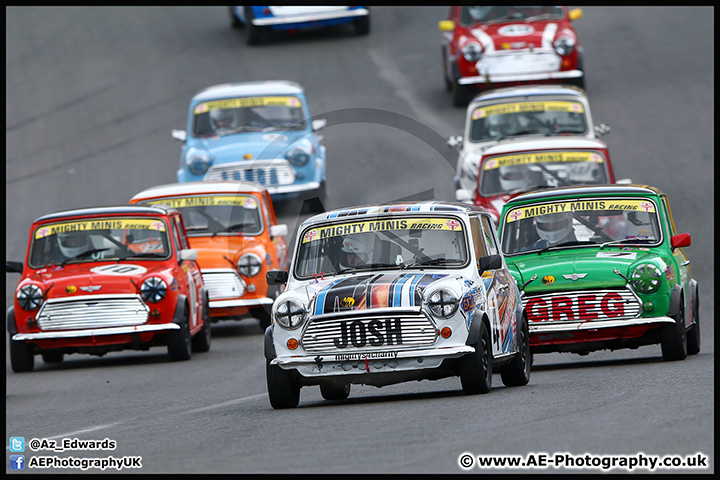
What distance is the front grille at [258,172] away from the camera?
21.4 metres

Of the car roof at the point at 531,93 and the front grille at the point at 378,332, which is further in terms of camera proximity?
the car roof at the point at 531,93

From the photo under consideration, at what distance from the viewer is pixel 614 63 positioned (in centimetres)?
3108

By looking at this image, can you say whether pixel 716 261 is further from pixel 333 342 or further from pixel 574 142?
pixel 333 342

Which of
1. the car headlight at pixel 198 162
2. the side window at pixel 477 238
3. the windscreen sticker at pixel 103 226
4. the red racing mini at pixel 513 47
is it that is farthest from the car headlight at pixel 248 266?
the red racing mini at pixel 513 47

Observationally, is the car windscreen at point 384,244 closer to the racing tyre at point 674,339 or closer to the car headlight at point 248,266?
the racing tyre at point 674,339

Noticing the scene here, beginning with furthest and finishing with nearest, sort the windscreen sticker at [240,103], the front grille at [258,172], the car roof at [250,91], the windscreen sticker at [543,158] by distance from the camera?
1. the car roof at [250,91]
2. the windscreen sticker at [240,103]
3. the front grille at [258,172]
4. the windscreen sticker at [543,158]

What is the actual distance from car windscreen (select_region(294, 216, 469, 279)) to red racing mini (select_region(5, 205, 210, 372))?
169 inches

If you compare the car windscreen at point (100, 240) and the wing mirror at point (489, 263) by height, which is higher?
the wing mirror at point (489, 263)

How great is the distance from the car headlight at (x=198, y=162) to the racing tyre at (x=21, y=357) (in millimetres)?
6994

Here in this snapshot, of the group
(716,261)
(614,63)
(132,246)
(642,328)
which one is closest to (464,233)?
(642,328)

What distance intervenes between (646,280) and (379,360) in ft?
11.1

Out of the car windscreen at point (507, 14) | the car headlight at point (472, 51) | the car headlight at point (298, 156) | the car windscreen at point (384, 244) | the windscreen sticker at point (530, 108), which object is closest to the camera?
the car windscreen at point (384, 244)

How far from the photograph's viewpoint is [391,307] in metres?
9.81

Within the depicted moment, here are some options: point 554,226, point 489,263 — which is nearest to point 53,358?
point 554,226
